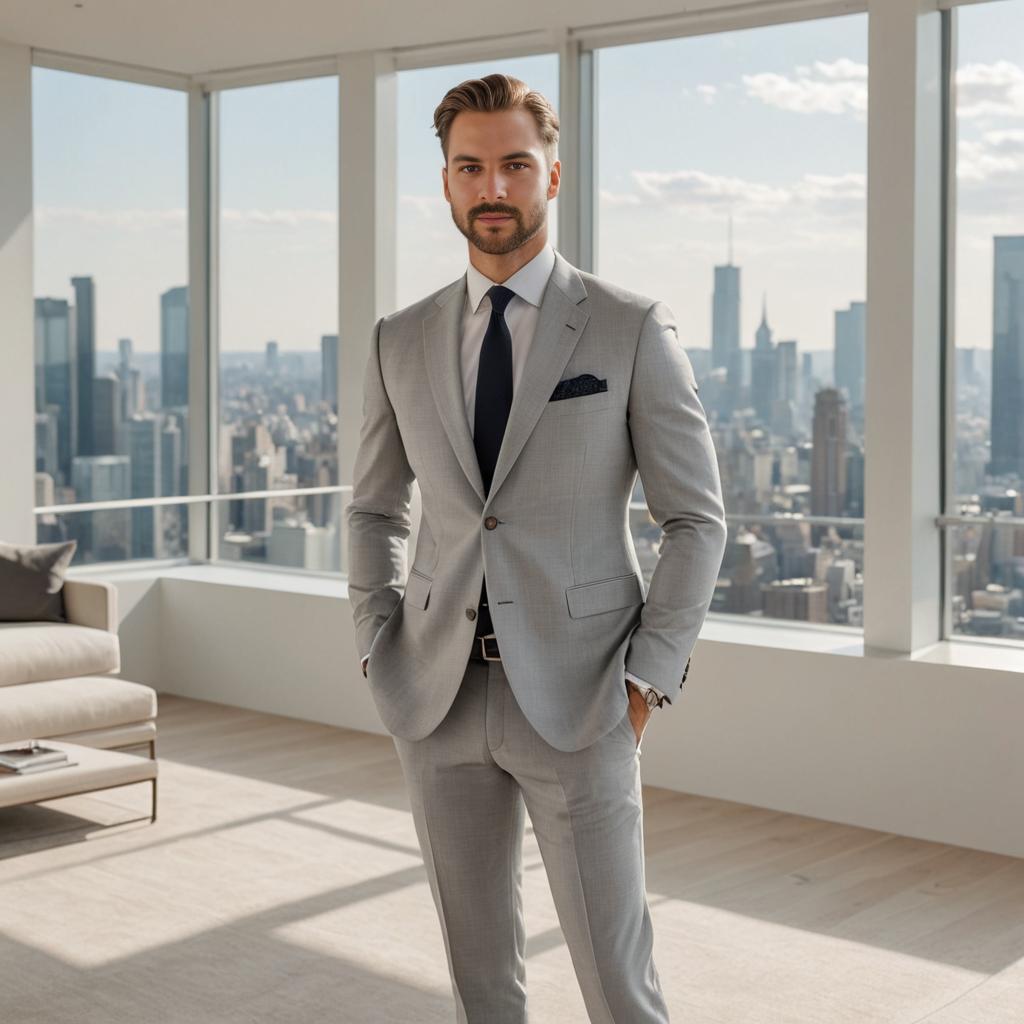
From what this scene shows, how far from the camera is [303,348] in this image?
22.2ft

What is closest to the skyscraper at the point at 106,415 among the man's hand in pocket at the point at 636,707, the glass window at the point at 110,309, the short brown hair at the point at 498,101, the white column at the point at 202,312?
the glass window at the point at 110,309

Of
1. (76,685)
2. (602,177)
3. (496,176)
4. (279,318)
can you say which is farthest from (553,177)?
(279,318)

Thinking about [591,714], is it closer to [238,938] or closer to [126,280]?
[238,938]

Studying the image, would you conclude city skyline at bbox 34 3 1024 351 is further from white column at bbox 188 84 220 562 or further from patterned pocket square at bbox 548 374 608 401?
patterned pocket square at bbox 548 374 608 401

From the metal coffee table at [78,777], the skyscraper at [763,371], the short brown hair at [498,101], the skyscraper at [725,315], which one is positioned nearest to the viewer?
the short brown hair at [498,101]

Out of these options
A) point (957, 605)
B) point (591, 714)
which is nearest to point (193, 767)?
→ point (957, 605)

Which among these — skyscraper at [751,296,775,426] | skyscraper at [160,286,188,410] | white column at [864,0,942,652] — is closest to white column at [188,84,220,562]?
skyscraper at [160,286,188,410]

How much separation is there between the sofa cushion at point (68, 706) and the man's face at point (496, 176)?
3.36m

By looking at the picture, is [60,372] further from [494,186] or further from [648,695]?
[648,695]

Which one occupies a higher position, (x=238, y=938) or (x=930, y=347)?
(x=930, y=347)

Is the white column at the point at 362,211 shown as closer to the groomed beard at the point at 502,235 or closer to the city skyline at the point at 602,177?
the city skyline at the point at 602,177

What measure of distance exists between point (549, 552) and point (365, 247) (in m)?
4.57

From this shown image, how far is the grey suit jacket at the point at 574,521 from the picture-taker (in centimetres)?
200

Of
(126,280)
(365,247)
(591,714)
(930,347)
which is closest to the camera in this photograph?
(591,714)
